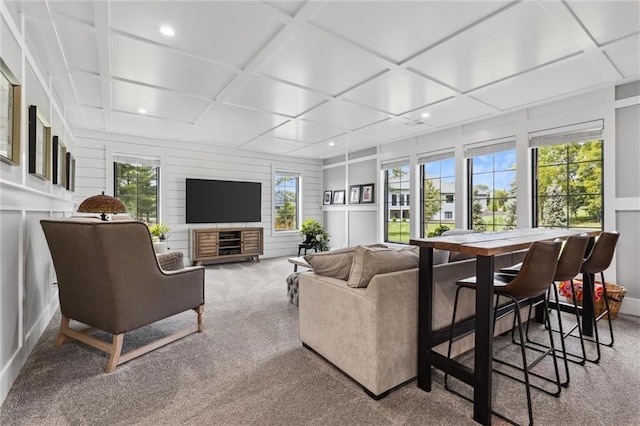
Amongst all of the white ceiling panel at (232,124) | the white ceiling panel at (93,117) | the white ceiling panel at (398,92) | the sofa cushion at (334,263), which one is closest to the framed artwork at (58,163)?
the white ceiling panel at (93,117)

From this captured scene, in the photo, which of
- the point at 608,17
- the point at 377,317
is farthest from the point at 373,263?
the point at 608,17

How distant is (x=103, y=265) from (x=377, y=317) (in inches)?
72.2

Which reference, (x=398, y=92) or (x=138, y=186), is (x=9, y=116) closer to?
(x=398, y=92)

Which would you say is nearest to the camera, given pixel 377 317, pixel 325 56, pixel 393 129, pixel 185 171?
pixel 377 317

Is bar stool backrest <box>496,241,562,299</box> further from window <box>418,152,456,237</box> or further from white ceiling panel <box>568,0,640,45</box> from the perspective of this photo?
window <box>418,152,456,237</box>


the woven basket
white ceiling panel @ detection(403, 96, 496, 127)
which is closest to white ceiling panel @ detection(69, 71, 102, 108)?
white ceiling panel @ detection(403, 96, 496, 127)

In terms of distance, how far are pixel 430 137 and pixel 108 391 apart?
17.5 feet

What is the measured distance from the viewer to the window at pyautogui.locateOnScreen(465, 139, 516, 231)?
4.40 meters

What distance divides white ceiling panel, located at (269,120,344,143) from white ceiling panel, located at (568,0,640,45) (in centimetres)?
322

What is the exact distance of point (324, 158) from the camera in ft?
25.6

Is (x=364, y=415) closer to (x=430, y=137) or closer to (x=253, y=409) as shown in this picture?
(x=253, y=409)

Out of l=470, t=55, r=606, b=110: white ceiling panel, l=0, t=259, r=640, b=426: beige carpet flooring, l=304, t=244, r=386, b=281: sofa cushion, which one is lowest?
l=0, t=259, r=640, b=426: beige carpet flooring

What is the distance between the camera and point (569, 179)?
3838 millimetres

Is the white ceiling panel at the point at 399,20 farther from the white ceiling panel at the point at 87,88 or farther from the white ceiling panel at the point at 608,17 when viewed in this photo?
the white ceiling panel at the point at 87,88
